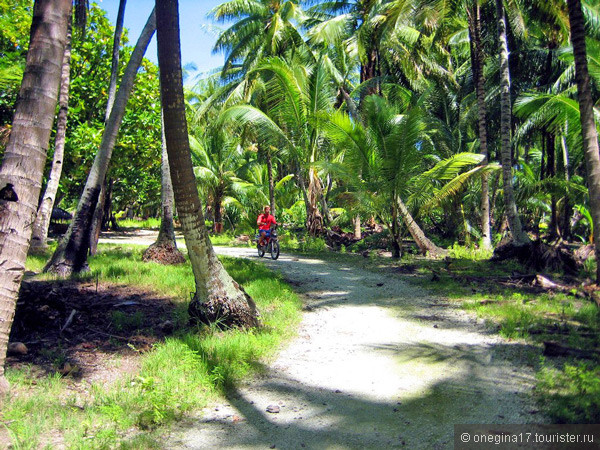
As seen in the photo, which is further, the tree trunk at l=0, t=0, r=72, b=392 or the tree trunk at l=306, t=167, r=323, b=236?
the tree trunk at l=306, t=167, r=323, b=236

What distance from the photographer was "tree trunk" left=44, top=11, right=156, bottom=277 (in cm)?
896

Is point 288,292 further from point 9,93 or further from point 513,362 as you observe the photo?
point 9,93

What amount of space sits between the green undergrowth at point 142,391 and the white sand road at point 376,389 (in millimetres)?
198

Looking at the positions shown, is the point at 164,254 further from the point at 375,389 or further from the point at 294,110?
the point at 294,110

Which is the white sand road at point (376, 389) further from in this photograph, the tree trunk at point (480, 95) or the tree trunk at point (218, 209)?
the tree trunk at point (218, 209)

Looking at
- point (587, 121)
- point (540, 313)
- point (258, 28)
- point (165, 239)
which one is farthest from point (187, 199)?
point (258, 28)

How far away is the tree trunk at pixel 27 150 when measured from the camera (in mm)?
3891

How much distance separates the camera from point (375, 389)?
15.5 ft

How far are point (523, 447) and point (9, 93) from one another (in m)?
17.0

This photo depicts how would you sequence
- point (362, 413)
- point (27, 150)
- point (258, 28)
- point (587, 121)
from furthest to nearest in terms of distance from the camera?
point (258, 28) < point (587, 121) < point (362, 413) < point (27, 150)

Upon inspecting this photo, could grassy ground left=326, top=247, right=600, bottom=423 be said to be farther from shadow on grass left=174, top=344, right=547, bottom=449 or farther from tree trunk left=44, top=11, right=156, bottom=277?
tree trunk left=44, top=11, right=156, bottom=277

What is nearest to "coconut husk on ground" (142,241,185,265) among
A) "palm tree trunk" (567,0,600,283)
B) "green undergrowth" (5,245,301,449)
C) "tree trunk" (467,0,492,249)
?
"green undergrowth" (5,245,301,449)

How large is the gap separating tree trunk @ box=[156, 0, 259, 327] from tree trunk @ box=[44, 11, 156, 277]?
3803mm

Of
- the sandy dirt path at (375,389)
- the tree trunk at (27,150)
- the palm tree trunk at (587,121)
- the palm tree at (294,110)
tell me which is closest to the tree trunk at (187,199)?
the sandy dirt path at (375,389)
